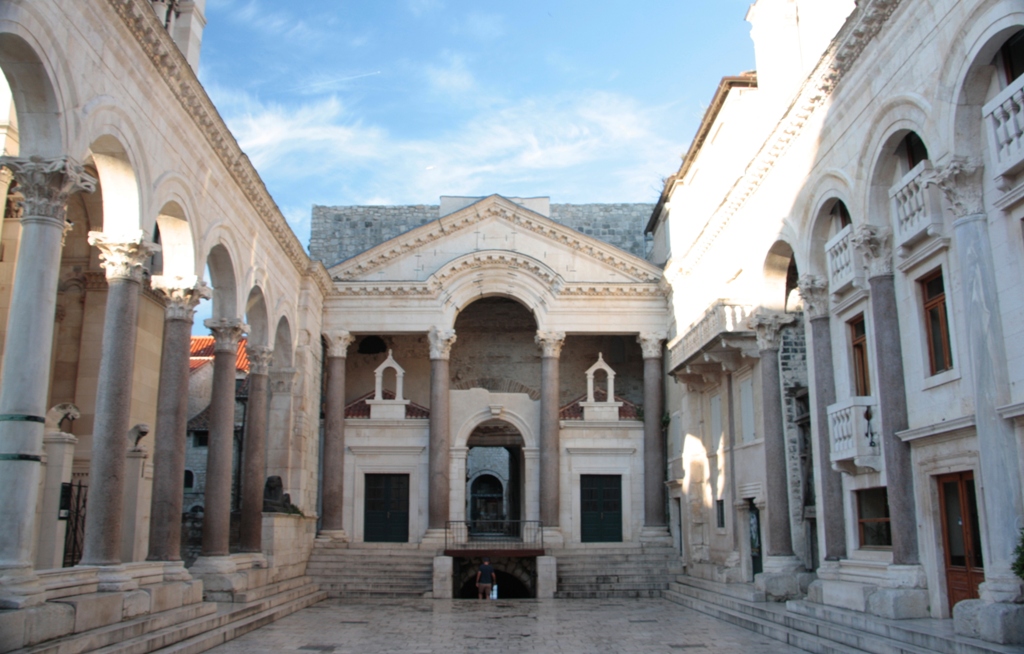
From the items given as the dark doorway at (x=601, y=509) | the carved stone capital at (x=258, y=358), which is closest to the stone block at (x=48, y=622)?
the carved stone capital at (x=258, y=358)

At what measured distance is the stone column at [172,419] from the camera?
15438mm

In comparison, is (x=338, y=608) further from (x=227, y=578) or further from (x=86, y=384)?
(x=86, y=384)

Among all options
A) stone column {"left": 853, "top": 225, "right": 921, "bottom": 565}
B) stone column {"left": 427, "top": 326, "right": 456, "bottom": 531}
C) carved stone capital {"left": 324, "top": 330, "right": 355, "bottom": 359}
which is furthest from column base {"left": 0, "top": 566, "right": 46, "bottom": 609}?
carved stone capital {"left": 324, "top": 330, "right": 355, "bottom": 359}

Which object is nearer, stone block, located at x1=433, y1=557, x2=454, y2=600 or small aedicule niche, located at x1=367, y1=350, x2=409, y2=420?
stone block, located at x1=433, y1=557, x2=454, y2=600

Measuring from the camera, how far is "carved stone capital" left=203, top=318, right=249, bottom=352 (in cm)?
1877

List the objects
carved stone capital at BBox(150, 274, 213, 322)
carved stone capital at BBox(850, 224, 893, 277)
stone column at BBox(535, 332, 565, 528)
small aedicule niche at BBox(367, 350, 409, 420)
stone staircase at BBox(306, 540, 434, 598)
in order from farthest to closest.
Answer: small aedicule niche at BBox(367, 350, 409, 420), stone column at BBox(535, 332, 565, 528), stone staircase at BBox(306, 540, 434, 598), carved stone capital at BBox(150, 274, 213, 322), carved stone capital at BBox(850, 224, 893, 277)

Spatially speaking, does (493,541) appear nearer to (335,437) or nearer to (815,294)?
(335,437)

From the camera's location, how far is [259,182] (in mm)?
19844

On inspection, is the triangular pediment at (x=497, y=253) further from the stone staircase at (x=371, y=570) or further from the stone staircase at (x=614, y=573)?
the stone staircase at (x=614, y=573)

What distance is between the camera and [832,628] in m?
13.0

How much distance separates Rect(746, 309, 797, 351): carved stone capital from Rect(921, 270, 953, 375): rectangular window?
5.23 m

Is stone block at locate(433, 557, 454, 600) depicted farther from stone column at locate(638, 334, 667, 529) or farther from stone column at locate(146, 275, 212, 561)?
stone column at locate(146, 275, 212, 561)

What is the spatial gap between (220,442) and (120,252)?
6.00 meters

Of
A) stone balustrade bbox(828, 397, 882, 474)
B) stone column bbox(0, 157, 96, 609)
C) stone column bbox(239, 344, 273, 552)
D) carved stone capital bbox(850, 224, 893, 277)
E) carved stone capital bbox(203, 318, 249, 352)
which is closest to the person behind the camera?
stone column bbox(0, 157, 96, 609)
